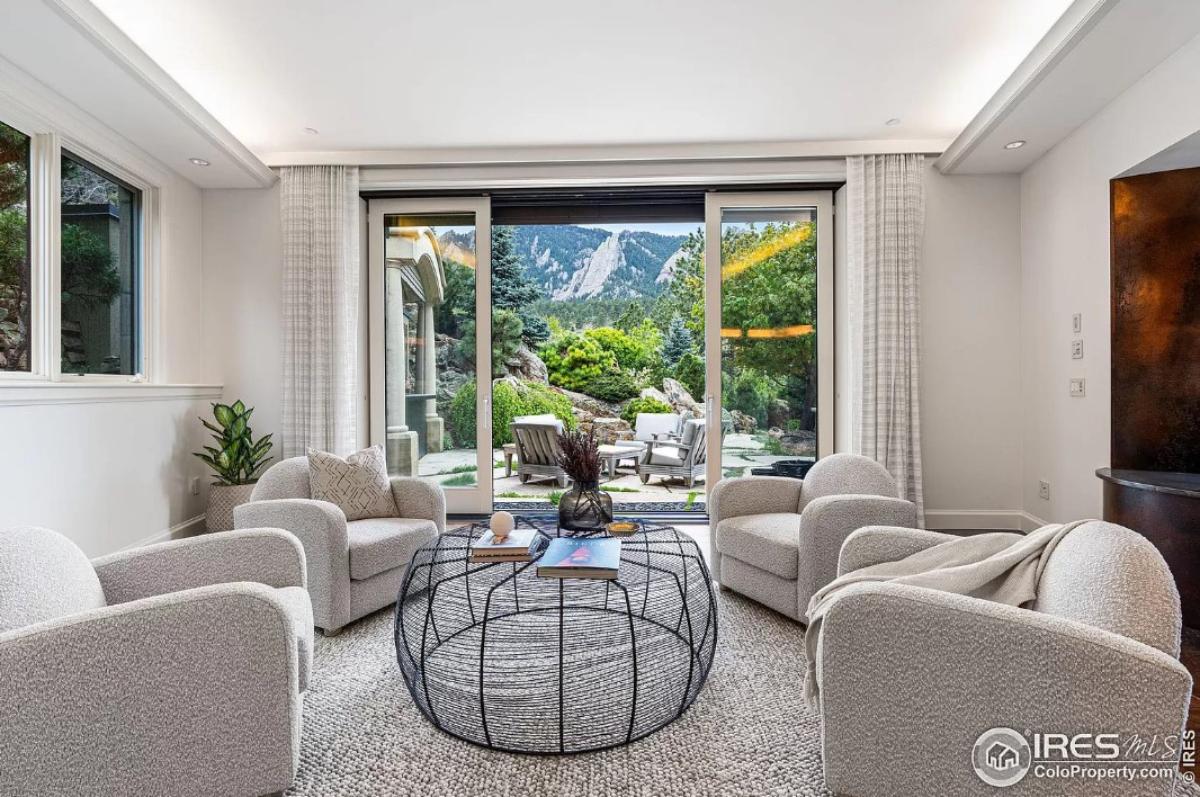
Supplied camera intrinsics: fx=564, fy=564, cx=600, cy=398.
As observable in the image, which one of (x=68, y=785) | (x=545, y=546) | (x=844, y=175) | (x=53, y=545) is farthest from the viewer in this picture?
(x=844, y=175)

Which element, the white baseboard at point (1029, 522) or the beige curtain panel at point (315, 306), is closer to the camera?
the white baseboard at point (1029, 522)

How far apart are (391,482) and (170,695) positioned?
1.73 m

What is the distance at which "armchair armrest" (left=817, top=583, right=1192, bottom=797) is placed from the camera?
1.07 metres

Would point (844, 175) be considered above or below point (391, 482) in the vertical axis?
above

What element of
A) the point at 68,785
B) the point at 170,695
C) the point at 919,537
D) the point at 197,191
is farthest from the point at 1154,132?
the point at 197,191

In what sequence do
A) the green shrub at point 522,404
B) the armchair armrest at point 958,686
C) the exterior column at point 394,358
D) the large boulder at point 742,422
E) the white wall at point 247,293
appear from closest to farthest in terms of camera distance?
1. the armchair armrest at point 958,686
2. the white wall at point 247,293
3. the large boulder at point 742,422
4. the exterior column at point 394,358
5. the green shrub at point 522,404

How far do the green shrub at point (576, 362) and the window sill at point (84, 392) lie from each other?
5.94 metres

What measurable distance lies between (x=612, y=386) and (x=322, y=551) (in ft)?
23.8

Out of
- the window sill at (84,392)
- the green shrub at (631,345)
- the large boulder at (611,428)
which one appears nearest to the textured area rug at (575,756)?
the window sill at (84,392)

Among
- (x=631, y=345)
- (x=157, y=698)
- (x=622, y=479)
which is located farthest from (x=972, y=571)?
(x=631, y=345)

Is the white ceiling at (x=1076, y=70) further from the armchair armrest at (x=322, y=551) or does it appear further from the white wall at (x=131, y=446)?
the white wall at (x=131, y=446)

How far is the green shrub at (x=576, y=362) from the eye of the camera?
371 inches

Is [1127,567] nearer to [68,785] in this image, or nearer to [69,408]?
[68,785]

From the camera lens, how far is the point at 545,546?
7.13ft
